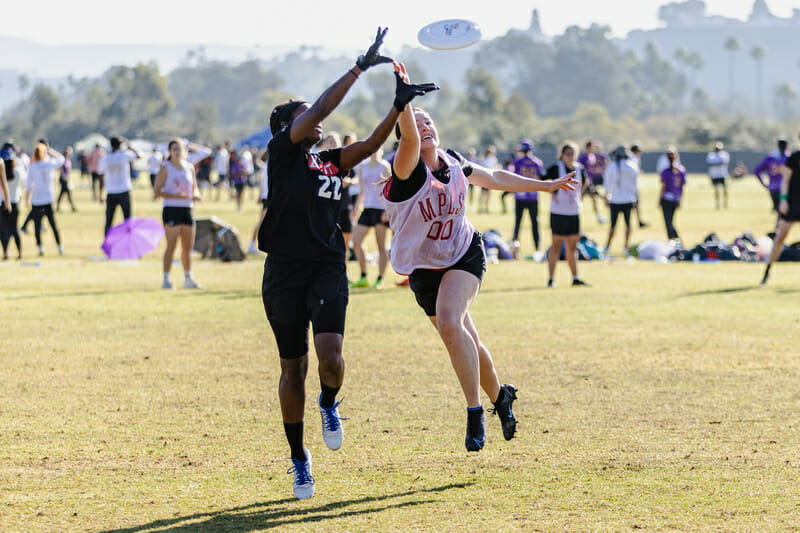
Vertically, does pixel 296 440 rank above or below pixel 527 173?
below

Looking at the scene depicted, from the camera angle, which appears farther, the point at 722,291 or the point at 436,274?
the point at 722,291

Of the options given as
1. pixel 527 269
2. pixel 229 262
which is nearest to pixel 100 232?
pixel 229 262

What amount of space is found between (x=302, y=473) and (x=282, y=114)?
1.89 meters

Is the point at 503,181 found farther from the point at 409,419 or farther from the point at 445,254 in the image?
the point at 409,419

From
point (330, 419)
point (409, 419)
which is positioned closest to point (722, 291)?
point (409, 419)

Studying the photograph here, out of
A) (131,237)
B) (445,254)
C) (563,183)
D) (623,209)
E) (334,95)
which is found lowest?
(131,237)

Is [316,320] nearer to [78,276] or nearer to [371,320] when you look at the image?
[371,320]

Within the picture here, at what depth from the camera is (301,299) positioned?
215 inches

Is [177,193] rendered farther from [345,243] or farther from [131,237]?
[345,243]

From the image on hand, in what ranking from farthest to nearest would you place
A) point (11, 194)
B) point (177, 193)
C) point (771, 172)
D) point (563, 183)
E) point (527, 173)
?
point (771, 172)
point (527, 173)
point (11, 194)
point (177, 193)
point (563, 183)

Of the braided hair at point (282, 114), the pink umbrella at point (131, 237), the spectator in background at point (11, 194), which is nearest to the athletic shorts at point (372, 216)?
the pink umbrella at point (131, 237)

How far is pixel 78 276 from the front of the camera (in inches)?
674

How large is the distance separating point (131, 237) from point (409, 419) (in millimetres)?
11191

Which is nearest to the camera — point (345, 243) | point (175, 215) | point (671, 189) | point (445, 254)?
point (345, 243)
